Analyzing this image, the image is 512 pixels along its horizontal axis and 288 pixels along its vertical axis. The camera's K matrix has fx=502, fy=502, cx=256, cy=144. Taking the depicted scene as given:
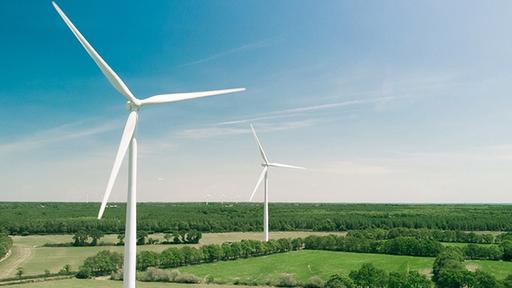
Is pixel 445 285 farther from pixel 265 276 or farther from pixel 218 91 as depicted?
pixel 218 91

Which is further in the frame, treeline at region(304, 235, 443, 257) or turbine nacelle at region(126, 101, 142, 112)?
treeline at region(304, 235, 443, 257)

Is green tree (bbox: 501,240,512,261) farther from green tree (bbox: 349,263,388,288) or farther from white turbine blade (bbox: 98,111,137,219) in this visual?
white turbine blade (bbox: 98,111,137,219)

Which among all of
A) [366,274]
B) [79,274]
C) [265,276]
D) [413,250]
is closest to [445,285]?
[366,274]

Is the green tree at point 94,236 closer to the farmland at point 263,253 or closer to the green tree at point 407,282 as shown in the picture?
the farmland at point 263,253

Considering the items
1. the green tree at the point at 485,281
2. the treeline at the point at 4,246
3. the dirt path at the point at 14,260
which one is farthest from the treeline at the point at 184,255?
the green tree at the point at 485,281

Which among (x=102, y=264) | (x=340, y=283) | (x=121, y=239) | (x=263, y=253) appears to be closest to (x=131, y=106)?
(x=340, y=283)

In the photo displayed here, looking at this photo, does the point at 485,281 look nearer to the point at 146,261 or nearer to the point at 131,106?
the point at 131,106

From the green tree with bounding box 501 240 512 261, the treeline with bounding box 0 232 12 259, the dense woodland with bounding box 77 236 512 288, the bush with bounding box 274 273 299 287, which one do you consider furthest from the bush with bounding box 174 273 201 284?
the green tree with bounding box 501 240 512 261
